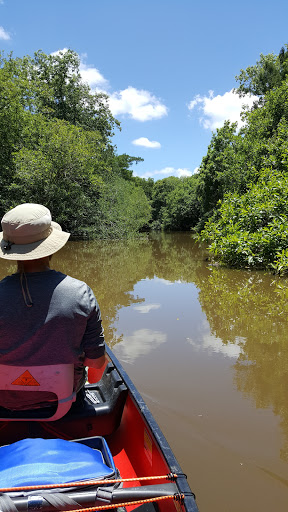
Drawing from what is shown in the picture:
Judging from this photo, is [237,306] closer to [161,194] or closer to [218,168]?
[218,168]

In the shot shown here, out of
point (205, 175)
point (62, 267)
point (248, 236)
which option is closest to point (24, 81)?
point (205, 175)

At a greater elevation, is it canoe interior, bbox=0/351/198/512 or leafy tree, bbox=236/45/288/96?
leafy tree, bbox=236/45/288/96

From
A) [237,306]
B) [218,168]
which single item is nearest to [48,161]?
[218,168]

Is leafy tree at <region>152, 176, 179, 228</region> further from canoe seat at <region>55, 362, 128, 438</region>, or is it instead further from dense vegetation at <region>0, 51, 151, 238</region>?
canoe seat at <region>55, 362, 128, 438</region>

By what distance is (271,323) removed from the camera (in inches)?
220

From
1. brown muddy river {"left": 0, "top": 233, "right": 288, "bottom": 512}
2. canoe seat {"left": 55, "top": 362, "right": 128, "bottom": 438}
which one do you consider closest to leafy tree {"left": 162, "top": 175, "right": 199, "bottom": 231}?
brown muddy river {"left": 0, "top": 233, "right": 288, "bottom": 512}

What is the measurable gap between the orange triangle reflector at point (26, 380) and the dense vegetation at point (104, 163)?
787 cm

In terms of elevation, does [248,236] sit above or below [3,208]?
above

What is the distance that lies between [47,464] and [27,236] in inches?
38.4

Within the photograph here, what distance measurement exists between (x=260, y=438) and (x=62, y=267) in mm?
9107

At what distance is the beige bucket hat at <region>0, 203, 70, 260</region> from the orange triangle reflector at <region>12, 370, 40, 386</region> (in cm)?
56

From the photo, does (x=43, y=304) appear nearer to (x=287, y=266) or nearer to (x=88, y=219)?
(x=287, y=266)

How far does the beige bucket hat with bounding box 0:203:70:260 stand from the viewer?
1726 millimetres

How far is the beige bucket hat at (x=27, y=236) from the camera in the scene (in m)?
1.73
